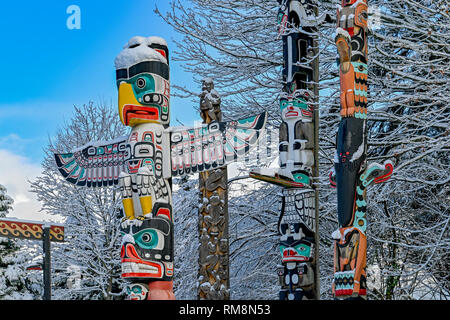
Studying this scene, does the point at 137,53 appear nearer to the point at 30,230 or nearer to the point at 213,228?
the point at 213,228

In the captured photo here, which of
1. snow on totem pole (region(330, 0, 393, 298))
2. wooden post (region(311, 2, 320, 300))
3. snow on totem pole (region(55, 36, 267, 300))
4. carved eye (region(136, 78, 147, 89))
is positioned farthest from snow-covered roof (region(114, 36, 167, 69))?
snow on totem pole (region(330, 0, 393, 298))

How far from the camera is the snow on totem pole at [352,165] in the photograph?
7023 mm

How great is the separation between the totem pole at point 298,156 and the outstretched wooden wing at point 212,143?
57cm

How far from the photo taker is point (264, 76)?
12.1 meters

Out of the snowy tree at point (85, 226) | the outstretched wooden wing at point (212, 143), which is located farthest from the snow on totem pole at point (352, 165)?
the snowy tree at point (85, 226)

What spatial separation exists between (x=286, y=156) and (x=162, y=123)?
1765 millimetres

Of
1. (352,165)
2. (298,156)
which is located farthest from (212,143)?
(352,165)

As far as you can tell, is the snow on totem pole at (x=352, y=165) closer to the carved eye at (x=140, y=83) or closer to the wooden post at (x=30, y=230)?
the carved eye at (x=140, y=83)

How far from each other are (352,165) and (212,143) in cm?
227

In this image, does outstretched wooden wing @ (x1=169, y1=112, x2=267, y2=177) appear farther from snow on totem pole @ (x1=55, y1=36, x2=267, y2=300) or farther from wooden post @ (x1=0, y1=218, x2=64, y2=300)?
wooden post @ (x1=0, y1=218, x2=64, y2=300)

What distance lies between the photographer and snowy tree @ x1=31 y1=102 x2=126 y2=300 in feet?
50.6
